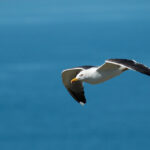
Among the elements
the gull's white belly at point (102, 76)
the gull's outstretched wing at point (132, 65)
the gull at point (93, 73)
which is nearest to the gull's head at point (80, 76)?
the gull at point (93, 73)

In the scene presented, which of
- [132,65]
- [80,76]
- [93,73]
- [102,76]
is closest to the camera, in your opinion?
[132,65]

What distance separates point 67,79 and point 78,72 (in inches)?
10.2

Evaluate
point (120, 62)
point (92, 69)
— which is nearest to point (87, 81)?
point (92, 69)

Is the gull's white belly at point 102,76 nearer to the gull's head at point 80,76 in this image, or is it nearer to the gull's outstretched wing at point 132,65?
the gull's head at point 80,76

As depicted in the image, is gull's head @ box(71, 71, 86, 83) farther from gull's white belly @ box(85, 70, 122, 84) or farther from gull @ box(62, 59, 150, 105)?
gull's white belly @ box(85, 70, 122, 84)

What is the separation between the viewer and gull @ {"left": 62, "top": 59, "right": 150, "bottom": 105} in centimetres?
836

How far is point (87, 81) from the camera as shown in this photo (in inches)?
363

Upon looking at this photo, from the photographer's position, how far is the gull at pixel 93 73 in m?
8.36

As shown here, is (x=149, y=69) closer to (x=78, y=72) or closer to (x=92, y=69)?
(x=92, y=69)

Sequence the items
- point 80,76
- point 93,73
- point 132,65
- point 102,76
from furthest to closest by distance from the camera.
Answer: point 80,76
point 93,73
point 102,76
point 132,65

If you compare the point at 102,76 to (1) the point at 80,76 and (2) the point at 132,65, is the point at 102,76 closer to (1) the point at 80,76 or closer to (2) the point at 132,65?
(1) the point at 80,76

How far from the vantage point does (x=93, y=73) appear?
29.9 feet

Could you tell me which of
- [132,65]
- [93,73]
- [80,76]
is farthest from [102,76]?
[132,65]

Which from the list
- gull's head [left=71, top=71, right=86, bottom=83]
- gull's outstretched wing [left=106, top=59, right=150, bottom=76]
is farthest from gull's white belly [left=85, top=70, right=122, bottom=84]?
gull's outstretched wing [left=106, top=59, right=150, bottom=76]
